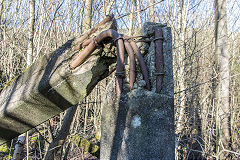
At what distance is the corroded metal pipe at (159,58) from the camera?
1306mm

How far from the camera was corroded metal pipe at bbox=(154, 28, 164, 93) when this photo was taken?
4.28 feet

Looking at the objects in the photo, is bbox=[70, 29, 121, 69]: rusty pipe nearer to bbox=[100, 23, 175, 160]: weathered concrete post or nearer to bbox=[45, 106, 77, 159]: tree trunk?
bbox=[100, 23, 175, 160]: weathered concrete post

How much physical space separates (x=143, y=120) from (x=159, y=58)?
1.57ft

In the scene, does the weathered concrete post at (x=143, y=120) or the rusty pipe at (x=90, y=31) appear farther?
the rusty pipe at (x=90, y=31)

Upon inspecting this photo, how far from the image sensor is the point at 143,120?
1238 millimetres

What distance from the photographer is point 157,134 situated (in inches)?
48.4

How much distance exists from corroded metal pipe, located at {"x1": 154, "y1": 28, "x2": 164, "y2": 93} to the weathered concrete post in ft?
0.10

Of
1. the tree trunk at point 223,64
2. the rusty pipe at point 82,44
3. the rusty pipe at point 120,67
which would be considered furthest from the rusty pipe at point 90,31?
the tree trunk at point 223,64

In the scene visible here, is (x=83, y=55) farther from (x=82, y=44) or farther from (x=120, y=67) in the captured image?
(x=120, y=67)

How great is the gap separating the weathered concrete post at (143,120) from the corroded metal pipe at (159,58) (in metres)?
0.03

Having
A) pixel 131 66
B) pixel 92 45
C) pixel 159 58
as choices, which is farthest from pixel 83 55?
pixel 159 58

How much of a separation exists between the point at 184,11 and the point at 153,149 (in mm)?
4406

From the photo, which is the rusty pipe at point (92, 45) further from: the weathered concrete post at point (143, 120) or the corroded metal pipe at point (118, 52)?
the weathered concrete post at point (143, 120)

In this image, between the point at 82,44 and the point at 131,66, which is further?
the point at 82,44
